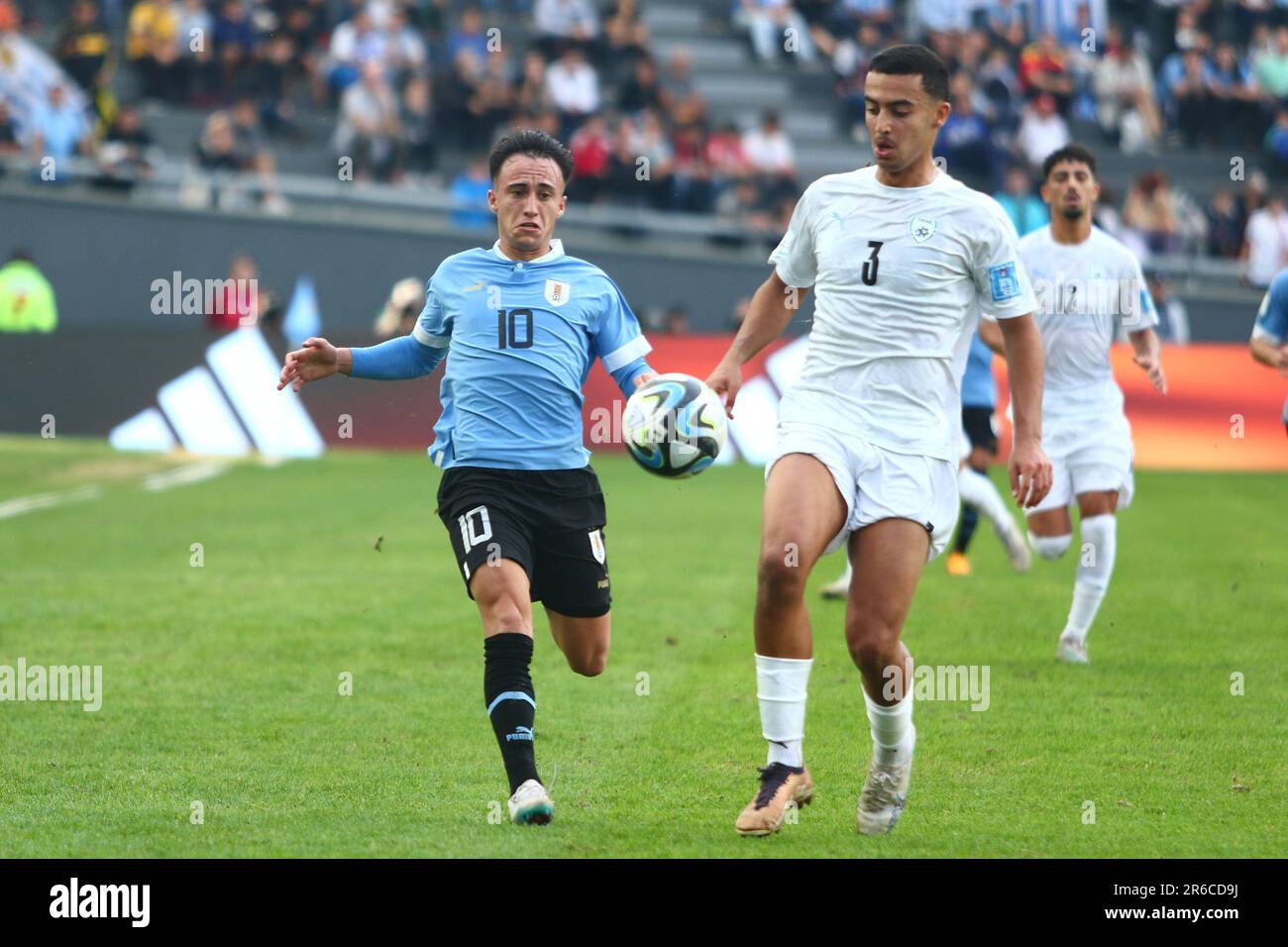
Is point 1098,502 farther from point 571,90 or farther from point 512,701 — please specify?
point 571,90

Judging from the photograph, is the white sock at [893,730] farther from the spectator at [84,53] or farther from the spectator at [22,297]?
the spectator at [84,53]

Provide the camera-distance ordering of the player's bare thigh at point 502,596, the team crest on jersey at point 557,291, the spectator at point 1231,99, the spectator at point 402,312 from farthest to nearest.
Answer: the spectator at point 1231,99, the spectator at point 402,312, the team crest on jersey at point 557,291, the player's bare thigh at point 502,596

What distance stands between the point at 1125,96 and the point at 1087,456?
62.3 ft

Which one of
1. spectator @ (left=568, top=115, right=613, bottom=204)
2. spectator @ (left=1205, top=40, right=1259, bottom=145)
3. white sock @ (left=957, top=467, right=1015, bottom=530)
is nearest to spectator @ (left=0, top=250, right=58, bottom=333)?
spectator @ (left=568, top=115, right=613, bottom=204)

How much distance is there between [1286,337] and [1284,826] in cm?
334

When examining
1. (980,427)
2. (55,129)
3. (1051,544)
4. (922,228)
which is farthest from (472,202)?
(922,228)

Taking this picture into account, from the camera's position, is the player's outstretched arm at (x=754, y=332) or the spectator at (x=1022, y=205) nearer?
the player's outstretched arm at (x=754, y=332)

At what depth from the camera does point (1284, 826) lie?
6082 millimetres

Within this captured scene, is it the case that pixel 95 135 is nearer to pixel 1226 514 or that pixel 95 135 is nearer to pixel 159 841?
pixel 1226 514

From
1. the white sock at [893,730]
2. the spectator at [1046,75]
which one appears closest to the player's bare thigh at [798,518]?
the white sock at [893,730]

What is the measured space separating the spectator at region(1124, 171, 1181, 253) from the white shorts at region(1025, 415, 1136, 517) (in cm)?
1568

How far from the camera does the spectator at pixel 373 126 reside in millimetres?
24828

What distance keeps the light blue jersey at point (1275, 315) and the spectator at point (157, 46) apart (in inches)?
791

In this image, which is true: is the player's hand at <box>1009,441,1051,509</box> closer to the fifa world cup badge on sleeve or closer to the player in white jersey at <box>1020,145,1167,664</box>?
the fifa world cup badge on sleeve
